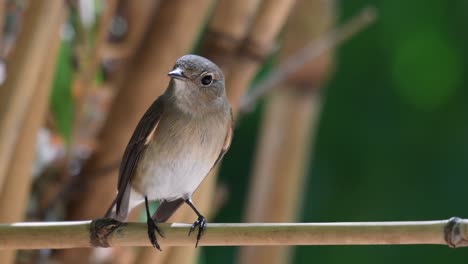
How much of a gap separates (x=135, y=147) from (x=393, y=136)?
1.59 m

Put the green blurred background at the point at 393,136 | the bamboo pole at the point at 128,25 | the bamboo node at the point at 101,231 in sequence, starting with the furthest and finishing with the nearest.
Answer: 1. the green blurred background at the point at 393,136
2. the bamboo pole at the point at 128,25
3. the bamboo node at the point at 101,231

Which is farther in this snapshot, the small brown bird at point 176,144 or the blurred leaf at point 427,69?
the blurred leaf at point 427,69

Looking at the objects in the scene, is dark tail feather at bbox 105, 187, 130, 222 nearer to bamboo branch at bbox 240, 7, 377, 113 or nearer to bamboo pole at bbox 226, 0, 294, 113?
bamboo pole at bbox 226, 0, 294, 113

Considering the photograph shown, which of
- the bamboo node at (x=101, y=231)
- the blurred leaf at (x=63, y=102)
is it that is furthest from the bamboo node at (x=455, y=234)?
the blurred leaf at (x=63, y=102)

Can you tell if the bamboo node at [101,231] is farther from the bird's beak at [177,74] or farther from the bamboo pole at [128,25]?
the bamboo pole at [128,25]

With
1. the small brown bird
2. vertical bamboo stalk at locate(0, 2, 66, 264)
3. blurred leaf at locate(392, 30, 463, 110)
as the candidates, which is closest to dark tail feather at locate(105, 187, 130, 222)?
the small brown bird

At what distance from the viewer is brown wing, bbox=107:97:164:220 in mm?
1221

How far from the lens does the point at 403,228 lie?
2.37 ft

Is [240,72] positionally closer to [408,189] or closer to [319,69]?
[319,69]

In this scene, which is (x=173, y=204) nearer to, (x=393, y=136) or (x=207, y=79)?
(x=207, y=79)

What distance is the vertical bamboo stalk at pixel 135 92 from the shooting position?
4.55 ft

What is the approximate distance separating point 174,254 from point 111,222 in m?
0.38

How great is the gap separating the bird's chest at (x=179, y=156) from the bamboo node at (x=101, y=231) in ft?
1.24

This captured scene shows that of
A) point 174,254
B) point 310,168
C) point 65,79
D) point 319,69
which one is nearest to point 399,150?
point 310,168
